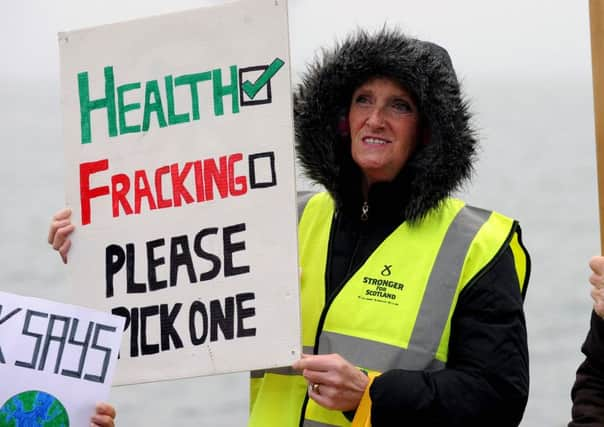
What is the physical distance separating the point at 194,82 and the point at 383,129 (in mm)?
501

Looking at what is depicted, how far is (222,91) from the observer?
4.03 metres

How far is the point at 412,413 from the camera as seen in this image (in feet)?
13.0

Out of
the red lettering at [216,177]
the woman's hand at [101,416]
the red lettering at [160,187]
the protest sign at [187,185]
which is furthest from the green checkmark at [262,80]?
the woman's hand at [101,416]

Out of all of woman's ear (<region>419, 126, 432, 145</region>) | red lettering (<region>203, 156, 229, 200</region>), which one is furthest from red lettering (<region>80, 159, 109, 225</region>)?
woman's ear (<region>419, 126, 432, 145</region>)

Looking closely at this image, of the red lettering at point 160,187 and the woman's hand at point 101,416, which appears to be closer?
the woman's hand at point 101,416

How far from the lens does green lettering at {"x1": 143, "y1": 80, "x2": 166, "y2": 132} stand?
4059 millimetres

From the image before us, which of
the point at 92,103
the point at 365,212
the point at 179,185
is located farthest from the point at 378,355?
the point at 92,103

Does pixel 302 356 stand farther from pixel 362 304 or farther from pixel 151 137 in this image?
pixel 151 137

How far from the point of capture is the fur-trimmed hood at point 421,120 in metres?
4.14

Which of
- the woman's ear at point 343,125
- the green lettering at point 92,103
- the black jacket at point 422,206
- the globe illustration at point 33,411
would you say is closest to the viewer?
the globe illustration at point 33,411

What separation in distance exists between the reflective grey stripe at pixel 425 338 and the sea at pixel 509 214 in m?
0.28

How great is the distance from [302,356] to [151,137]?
0.66 metres

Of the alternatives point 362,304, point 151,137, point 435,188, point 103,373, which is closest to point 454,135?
point 435,188

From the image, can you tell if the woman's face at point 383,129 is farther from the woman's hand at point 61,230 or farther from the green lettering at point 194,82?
the woman's hand at point 61,230
